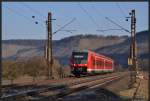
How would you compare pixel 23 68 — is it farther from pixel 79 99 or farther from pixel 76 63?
pixel 79 99

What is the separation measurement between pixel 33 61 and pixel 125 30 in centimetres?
1775

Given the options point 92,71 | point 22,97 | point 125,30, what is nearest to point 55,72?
point 92,71

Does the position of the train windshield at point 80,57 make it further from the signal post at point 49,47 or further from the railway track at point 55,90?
the railway track at point 55,90

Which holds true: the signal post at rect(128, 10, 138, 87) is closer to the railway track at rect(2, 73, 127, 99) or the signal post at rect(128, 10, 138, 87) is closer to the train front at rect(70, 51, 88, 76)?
the train front at rect(70, 51, 88, 76)

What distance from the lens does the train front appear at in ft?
210

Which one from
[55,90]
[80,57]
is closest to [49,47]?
[80,57]

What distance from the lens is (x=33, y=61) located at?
75000 millimetres

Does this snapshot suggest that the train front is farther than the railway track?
Yes

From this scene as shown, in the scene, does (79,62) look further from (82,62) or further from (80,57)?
(80,57)

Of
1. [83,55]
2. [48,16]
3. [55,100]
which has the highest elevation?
[48,16]

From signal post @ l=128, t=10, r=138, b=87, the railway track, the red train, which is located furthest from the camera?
the red train

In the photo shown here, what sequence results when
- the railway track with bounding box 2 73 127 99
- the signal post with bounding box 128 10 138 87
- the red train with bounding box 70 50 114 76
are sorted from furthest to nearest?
1. the red train with bounding box 70 50 114 76
2. the signal post with bounding box 128 10 138 87
3. the railway track with bounding box 2 73 127 99

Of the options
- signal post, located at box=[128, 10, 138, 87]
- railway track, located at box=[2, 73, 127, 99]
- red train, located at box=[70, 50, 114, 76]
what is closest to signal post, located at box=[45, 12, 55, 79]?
red train, located at box=[70, 50, 114, 76]

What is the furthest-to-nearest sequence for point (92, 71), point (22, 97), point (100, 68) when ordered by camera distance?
point (100, 68) < point (92, 71) < point (22, 97)
